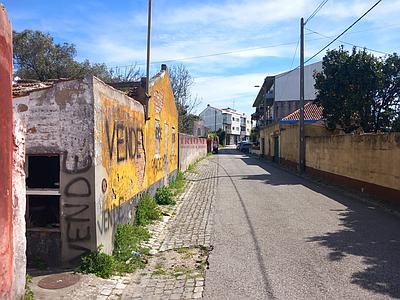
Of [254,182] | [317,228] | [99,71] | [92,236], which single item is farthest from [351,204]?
[99,71]

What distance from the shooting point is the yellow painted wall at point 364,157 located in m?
11.3

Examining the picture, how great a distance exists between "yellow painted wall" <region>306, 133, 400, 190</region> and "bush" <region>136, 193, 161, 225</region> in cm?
644

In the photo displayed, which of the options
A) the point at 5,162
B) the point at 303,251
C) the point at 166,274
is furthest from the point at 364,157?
the point at 5,162

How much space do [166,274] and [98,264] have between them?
1.00 m

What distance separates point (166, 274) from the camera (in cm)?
606

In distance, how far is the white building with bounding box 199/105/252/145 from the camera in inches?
4196

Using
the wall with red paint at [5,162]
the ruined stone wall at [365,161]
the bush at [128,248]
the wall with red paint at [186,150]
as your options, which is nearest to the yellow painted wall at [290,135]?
the ruined stone wall at [365,161]

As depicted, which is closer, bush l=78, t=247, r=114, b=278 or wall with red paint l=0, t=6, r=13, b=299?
wall with red paint l=0, t=6, r=13, b=299

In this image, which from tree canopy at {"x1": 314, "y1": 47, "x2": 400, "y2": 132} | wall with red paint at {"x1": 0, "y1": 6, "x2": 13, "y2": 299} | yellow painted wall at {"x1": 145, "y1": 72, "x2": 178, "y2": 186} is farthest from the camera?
tree canopy at {"x1": 314, "y1": 47, "x2": 400, "y2": 132}

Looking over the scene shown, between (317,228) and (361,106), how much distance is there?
12088 millimetres

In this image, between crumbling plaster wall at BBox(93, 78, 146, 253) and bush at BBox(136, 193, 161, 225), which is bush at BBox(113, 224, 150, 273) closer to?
crumbling plaster wall at BBox(93, 78, 146, 253)

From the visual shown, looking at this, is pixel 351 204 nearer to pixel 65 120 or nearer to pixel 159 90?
pixel 159 90

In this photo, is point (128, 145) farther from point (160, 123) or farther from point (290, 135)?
point (290, 135)

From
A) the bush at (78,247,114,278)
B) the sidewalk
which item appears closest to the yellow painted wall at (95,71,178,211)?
the bush at (78,247,114,278)
